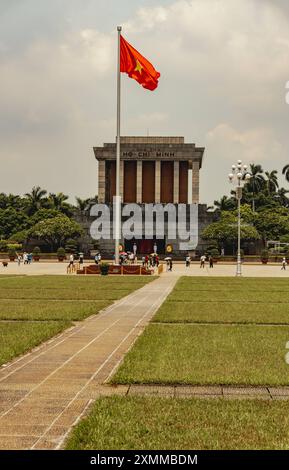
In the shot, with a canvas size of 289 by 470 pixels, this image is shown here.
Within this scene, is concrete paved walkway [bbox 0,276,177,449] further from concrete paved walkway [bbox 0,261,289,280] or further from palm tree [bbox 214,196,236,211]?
palm tree [bbox 214,196,236,211]

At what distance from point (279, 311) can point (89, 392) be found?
11.2m

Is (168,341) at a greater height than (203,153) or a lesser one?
lesser

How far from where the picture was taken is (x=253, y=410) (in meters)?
7.10

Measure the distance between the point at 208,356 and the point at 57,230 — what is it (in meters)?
76.1

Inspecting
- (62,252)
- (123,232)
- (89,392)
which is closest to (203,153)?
(123,232)

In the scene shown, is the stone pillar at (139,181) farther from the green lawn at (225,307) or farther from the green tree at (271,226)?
the green lawn at (225,307)

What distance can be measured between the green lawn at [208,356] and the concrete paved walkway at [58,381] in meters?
0.45

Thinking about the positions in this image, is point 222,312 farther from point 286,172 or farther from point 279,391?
point 286,172

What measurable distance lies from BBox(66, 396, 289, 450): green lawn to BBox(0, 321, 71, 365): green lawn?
370cm

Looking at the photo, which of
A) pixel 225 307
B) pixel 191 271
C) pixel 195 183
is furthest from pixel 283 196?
pixel 225 307

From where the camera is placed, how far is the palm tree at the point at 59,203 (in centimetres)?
11369

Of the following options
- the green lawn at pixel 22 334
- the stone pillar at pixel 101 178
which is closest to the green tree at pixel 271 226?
the stone pillar at pixel 101 178

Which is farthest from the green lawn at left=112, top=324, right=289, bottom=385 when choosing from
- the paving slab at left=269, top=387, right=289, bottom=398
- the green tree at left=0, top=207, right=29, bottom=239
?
the green tree at left=0, top=207, right=29, bottom=239
